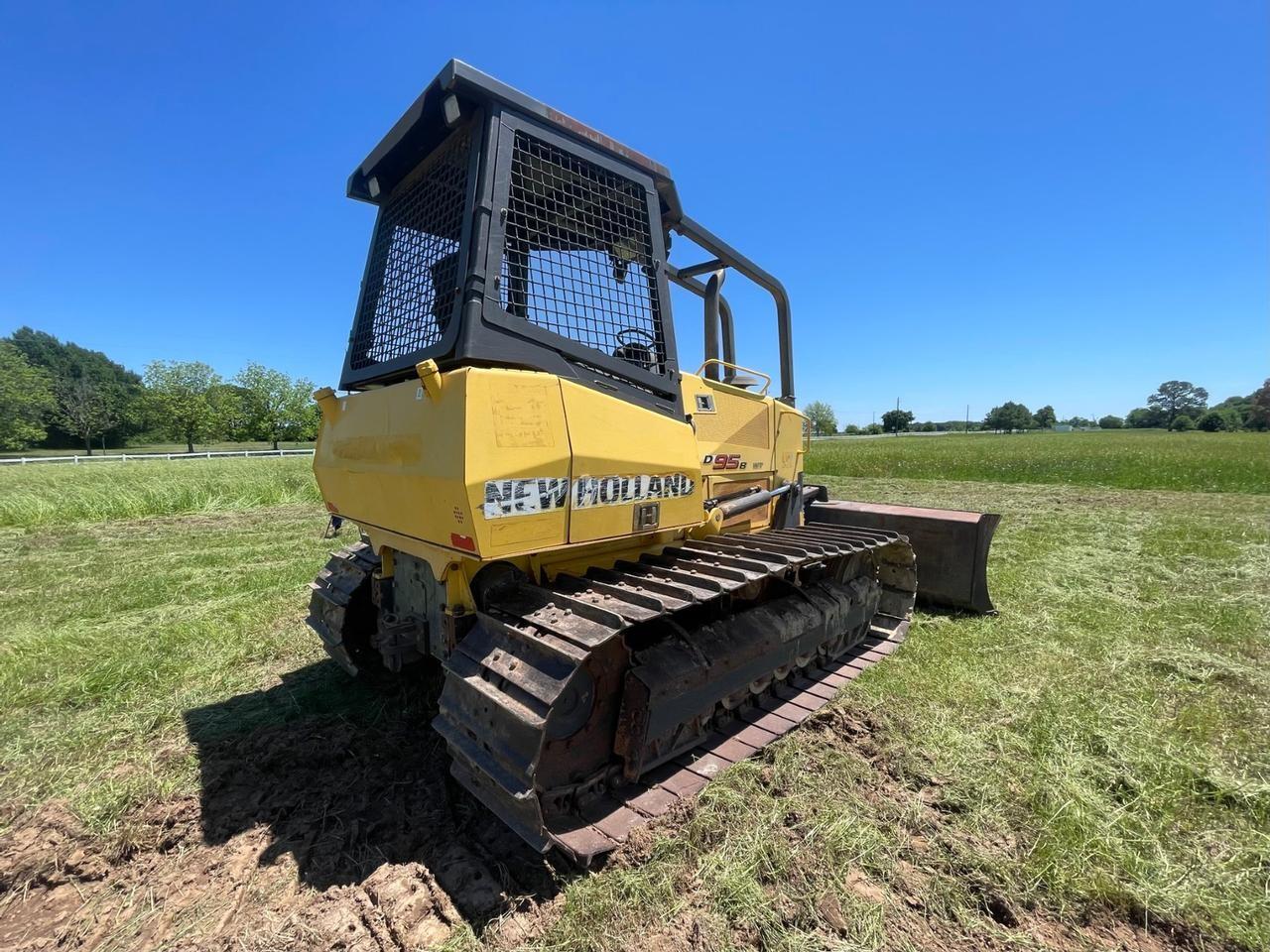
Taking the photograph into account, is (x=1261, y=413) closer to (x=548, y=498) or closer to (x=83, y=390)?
(x=548, y=498)

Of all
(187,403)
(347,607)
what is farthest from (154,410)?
(347,607)

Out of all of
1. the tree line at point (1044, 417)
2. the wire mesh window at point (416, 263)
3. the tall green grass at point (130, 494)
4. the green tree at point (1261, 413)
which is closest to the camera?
the wire mesh window at point (416, 263)

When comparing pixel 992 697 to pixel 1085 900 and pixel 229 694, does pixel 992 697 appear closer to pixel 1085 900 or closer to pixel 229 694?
pixel 1085 900

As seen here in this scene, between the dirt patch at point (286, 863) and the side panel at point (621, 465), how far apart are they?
145 centimetres

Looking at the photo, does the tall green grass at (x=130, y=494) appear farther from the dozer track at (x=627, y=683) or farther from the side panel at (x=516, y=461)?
the side panel at (x=516, y=461)

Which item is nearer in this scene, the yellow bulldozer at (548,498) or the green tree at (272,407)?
the yellow bulldozer at (548,498)

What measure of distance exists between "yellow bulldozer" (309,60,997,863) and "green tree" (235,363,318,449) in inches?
2683

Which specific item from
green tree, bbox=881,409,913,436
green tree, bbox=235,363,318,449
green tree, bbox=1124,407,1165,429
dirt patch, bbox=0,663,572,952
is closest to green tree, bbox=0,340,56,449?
green tree, bbox=235,363,318,449

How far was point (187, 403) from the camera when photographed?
57125 mm

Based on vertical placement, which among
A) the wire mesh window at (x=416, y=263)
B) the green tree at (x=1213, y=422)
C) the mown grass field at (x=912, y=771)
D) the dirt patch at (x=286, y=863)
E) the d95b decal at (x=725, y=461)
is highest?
the green tree at (x=1213, y=422)

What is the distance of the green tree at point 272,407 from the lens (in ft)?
203

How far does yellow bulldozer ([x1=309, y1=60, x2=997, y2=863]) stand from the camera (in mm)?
2318

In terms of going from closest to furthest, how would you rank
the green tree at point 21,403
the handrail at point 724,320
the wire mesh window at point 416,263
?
the wire mesh window at point 416,263 < the handrail at point 724,320 < the green tree at point 21,403

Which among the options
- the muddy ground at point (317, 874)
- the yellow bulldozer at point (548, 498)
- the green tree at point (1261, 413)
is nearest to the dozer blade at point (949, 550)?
the yellow bulldozer at point (548, 498)
